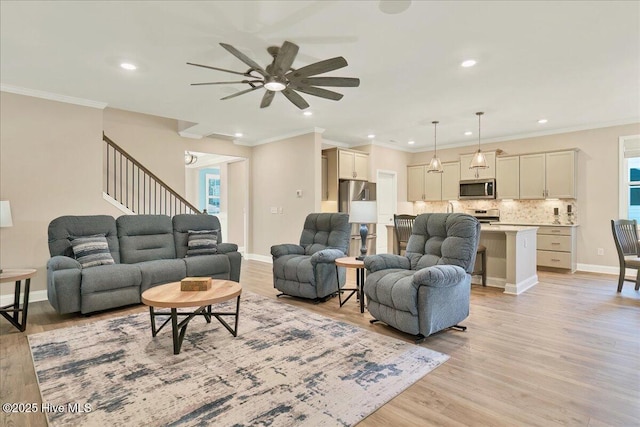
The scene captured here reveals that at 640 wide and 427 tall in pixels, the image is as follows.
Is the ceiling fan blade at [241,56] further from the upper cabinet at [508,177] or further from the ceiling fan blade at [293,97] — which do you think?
the upper cabinet at [508,177]

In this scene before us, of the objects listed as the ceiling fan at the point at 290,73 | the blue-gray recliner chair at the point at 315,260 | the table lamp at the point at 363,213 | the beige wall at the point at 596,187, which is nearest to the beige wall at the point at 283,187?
the blue-gray recliner chair at the point at 315,260

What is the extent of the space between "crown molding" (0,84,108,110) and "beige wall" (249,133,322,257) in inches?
126

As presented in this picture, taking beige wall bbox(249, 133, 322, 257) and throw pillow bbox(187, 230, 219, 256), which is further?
beige wall bbox(249, 133, 322, 257)

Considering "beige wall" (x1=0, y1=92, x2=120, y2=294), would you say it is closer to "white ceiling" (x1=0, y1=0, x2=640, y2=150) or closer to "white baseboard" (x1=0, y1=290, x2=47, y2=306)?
"white baseboard" (x1=0, y1=290, x2=47, y2=306)

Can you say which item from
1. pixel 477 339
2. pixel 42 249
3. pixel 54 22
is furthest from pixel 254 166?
pixel 477 339

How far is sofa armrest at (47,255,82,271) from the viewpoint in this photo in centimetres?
346

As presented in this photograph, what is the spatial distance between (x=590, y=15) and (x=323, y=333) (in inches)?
134

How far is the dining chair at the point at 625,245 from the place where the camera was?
14.6 feet

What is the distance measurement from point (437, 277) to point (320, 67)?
2.03 m

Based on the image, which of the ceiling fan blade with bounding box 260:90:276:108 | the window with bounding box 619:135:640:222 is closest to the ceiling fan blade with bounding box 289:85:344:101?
the ceiling fan blade with bounding box 260:90:276:108

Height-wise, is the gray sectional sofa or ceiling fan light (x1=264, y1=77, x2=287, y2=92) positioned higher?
ceiling fan light (x1=264, y1=77, x2=287, y2=92)

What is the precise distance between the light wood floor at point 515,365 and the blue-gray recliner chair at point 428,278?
0.20m

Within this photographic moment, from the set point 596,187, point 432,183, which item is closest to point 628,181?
point 596,187

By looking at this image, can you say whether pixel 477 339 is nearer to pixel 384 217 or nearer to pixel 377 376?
pixel 377 376
